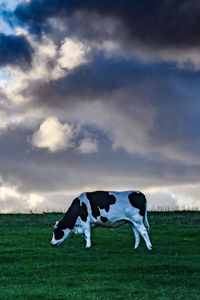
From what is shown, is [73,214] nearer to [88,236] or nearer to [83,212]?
[83,212]

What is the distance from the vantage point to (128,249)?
24984mm

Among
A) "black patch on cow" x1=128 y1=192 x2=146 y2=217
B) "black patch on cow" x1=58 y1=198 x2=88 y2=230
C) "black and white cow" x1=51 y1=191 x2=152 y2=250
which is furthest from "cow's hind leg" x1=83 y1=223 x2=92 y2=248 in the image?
"black patch on cow" x1=128 y1=192 x2=146 y2=217

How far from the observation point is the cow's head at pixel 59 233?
26156 millimetres

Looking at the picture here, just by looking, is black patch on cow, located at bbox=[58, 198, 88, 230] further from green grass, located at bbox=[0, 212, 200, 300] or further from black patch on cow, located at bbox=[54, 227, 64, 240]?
green grass, located at bbox=[0, 212, 200, 300]

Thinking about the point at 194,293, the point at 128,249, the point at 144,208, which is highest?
the point at 144,208

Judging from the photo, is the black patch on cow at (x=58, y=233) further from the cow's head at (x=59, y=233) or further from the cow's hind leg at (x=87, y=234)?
the cow's hind leg at (x=87, y=234)

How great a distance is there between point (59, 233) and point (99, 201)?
2.89m

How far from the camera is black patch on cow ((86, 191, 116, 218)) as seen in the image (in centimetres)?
2506

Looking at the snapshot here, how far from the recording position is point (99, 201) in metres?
25.3

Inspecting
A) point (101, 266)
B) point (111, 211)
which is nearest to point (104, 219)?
point (111, 211)

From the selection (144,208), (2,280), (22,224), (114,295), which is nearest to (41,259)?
(2,280)

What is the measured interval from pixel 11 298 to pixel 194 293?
5920 mm

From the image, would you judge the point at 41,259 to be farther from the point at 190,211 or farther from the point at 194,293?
the point at 190,211

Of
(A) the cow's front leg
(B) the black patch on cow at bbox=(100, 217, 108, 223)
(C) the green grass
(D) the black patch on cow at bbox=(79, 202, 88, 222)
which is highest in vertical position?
(D) the black patch on cow at bbox=(79, 202, 88, 222)
